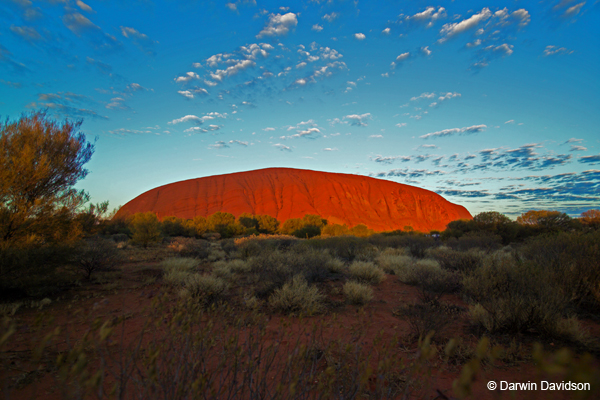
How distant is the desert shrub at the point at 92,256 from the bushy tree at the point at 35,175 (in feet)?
3.09

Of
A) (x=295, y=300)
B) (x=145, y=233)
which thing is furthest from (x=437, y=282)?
(x=145, y=233)

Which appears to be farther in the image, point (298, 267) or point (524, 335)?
point (298, 267)

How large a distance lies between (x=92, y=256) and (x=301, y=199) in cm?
5335

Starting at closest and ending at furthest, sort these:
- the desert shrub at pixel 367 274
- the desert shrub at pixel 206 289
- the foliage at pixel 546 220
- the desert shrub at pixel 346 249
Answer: the desert shrub at pixel 206 289, the desert shrub at pixel 367 274, the desert shrub at pixel 346 249, the foliage at pixel 546 220

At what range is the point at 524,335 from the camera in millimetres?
4406

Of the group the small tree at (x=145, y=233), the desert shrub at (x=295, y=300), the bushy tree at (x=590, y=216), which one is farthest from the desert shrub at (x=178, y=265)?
the bushy tree at (x=590, y=216)

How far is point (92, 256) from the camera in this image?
8305 mm

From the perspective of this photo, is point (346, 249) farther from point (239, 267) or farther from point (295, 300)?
point (295, 300)

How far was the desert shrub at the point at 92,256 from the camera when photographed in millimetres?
7996

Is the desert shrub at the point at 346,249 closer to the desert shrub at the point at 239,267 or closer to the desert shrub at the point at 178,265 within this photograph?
the desert shrub at the point at 239,267

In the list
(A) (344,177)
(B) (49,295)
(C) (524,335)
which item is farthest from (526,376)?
(A) (344,177)

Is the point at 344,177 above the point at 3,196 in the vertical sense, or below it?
above

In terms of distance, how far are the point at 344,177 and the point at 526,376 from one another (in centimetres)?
7771

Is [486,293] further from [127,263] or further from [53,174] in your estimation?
[127,263]
